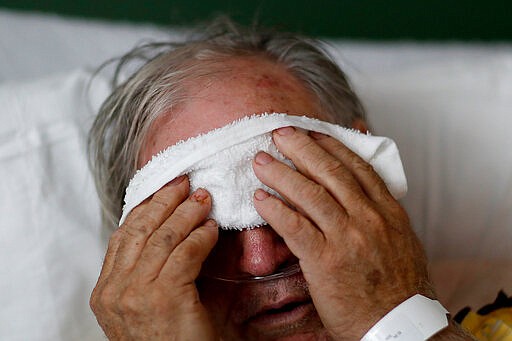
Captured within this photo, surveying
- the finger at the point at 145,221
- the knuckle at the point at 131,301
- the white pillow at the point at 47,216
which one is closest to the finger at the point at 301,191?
the finger at the point at 145,221

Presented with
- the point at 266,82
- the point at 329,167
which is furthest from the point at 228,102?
the point at 329,167

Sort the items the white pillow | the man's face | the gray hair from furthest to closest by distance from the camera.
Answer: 1. the white pillow
2. the gray hair
3. the man's face

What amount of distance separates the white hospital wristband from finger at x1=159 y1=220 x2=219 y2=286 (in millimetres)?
217

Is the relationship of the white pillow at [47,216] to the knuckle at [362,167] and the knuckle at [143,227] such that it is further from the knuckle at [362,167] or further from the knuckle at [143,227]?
the knuckle at [362,167]

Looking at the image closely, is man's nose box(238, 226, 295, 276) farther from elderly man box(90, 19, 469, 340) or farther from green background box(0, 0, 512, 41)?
green background box(0, 0, 512, 41)

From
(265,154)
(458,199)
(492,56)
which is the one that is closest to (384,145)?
(265,154)

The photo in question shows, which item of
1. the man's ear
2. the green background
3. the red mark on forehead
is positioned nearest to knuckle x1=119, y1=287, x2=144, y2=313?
the red mark on forehead

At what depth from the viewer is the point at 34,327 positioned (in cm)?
122

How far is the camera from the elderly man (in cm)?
91

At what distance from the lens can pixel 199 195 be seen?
37.2 inches

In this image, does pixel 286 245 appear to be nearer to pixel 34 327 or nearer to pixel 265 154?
pixel 265 154

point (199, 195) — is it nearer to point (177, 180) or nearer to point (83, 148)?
point (177, 180)

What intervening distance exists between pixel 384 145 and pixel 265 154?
180 millimetres

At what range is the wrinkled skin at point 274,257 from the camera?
91 centimetres
